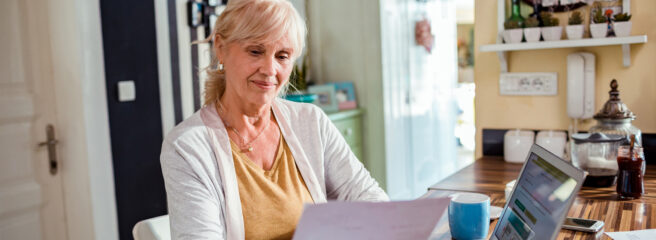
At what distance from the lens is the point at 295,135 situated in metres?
1.51

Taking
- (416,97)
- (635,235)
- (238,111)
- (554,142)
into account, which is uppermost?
(238,111)

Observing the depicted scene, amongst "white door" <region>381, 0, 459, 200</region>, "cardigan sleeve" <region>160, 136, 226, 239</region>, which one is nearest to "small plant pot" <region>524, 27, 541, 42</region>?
"cardigan sleeve" <region>160, 136, 226, 239</region>

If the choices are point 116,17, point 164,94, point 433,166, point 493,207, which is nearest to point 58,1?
point 116,17

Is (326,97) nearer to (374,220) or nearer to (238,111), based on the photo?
(238,111)

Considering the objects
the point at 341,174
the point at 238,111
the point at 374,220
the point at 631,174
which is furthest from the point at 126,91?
the point at 631,174

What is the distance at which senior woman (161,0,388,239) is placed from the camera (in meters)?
1.25

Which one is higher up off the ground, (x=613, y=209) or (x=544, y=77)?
(x=544, y=77)

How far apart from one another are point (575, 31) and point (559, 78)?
219 millimetres

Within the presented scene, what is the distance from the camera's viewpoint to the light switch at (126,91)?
2562mm

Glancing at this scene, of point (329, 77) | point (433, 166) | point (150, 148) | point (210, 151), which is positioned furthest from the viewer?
point (433, 166)

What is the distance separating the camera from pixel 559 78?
2.16m

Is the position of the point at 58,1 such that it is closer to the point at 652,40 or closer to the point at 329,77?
the point at 329,77

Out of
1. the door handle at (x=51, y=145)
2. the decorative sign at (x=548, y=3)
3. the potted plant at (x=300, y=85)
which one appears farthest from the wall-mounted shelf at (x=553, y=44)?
the door handle at (x=51, y=145)

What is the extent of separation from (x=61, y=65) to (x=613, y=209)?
7.44 feet
